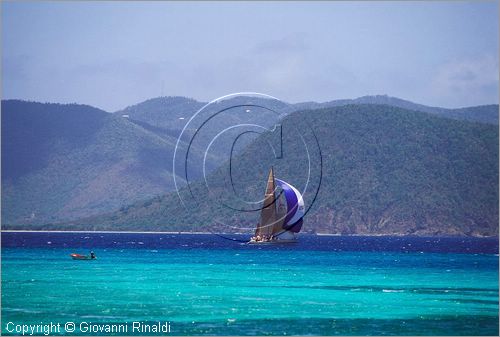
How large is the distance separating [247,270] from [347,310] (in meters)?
32.6

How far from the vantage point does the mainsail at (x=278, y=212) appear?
401ft

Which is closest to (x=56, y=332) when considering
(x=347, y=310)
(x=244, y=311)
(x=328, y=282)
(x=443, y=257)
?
(x=244, y=311)

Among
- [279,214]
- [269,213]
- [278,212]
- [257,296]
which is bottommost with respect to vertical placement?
[257,296]

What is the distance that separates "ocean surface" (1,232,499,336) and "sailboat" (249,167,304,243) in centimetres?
1920

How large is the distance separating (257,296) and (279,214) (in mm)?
66118

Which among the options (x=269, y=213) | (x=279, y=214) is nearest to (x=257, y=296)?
(x=269, y=213)

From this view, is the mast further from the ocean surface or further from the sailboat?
the ocean surface

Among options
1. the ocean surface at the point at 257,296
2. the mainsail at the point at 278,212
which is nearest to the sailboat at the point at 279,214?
the mainsail at the point at 278,212

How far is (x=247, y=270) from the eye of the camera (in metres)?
89.7

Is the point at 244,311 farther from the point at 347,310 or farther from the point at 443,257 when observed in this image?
the point at 443,257

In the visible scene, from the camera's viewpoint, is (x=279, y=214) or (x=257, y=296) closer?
(x=257, y=296)

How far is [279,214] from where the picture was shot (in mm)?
130625

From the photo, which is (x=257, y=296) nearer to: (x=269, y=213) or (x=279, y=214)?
(x=269, y=213)

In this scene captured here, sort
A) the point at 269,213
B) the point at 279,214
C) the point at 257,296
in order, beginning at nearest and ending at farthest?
the point at 257,296
the point at 269,213
the point at 279,214
